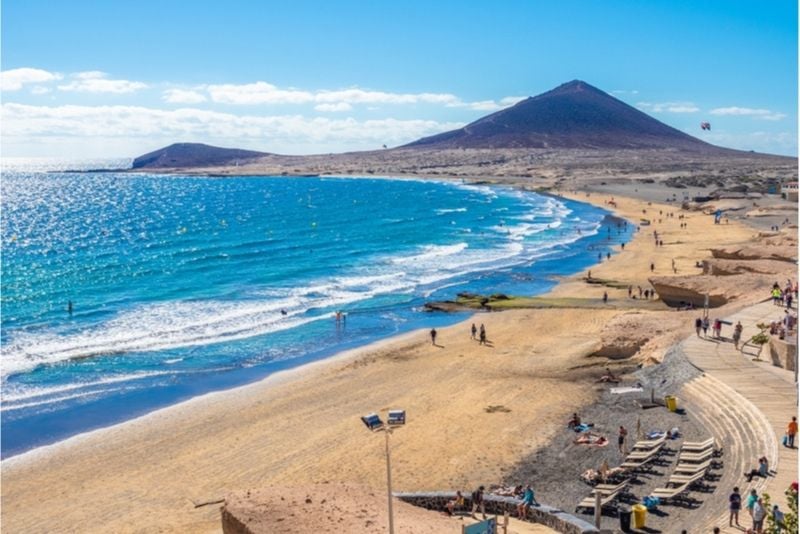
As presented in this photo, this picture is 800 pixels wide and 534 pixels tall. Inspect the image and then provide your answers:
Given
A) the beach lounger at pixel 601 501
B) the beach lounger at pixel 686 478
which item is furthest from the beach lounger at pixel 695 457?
the beach lounger at pixel 601 501

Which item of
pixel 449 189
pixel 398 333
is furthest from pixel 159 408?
pixel 449 189

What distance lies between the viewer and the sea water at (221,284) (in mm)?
31656

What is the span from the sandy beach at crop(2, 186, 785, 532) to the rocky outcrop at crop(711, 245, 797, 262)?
9818 mm

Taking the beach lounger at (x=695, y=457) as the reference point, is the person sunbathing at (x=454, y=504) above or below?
below

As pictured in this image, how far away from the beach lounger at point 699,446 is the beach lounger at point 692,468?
2.37ft

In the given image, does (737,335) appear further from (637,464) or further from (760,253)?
(760,253)

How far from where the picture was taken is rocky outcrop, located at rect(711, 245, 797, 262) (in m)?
43.0

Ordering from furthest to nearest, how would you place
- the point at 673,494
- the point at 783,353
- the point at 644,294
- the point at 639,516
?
the point at 644,294 → the point at 783,353 → the point at 673,494 → the point at 639,516

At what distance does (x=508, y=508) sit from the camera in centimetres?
1817

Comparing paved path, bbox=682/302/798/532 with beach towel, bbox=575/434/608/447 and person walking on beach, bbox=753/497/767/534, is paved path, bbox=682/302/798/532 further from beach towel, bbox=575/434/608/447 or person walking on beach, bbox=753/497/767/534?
beach towel, bbox=575/434/608/447

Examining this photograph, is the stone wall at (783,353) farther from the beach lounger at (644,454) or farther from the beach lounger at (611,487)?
the beach lounger at (611,487)

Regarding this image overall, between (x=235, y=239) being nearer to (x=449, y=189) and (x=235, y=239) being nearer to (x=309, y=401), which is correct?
(x=309, y=401)

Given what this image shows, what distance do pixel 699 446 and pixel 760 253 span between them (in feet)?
88.4

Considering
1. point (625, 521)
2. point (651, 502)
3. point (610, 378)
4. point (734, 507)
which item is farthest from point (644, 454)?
point (610, 378)
